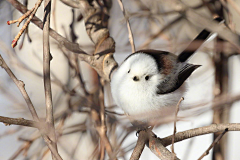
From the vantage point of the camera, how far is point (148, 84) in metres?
0.86

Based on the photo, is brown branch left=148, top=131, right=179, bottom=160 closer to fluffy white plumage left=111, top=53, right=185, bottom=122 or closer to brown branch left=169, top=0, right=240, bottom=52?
fluffy white plumage left=111, top=53, right=185, bottom=122

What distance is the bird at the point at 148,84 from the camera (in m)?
0.84

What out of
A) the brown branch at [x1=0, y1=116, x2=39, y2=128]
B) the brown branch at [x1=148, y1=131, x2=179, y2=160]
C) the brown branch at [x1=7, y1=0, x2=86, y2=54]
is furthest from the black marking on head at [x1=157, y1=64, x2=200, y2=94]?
the brown branch at [x1=0, y1=116, x2=39, y2=128]

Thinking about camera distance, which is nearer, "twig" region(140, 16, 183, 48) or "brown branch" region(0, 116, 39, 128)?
"brown branch" region(0, 116, 39, 128)

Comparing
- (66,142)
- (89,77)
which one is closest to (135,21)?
(89,77)

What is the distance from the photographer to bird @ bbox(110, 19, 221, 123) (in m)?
0.84

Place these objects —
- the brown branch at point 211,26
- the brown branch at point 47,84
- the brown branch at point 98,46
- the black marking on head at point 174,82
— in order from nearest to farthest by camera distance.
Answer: the brown branch at point 211,26 < the brown branch at point 47,84 < the black marking on head at point 174,82 < the brown branch at point 98,46

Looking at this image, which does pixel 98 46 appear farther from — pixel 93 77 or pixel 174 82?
pixel 174 82

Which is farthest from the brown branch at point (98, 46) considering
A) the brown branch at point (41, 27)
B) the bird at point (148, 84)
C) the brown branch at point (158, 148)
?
the brown branch at point (158, 148)

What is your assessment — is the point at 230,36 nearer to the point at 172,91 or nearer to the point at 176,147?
the point at 172,91

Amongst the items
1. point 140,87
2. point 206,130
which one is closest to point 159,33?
point 140,87

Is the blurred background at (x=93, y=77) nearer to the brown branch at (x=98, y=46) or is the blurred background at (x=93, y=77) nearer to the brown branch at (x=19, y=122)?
the brown branch at (x=98, y=46)

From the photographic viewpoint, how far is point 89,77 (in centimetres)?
130

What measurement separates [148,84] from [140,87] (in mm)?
37
